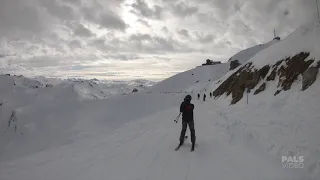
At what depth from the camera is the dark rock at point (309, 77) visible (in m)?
15.5

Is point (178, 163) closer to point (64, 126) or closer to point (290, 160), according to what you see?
point (290, 160)

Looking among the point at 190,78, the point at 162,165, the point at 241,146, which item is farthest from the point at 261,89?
the point at 190,78

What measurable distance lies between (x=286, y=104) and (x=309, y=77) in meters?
2.38

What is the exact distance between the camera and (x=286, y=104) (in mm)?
15391

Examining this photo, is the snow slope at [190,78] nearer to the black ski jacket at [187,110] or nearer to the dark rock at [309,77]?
the dark rock at [309,77]

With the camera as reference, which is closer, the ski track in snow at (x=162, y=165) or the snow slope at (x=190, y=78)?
the ski track in snow at (x=162, y=165)

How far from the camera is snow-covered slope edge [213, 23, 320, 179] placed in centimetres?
891

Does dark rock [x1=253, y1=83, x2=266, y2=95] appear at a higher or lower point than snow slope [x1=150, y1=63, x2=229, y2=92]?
lower

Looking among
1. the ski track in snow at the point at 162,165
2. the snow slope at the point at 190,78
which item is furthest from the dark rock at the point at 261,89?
the snow slope at the point at 190,78

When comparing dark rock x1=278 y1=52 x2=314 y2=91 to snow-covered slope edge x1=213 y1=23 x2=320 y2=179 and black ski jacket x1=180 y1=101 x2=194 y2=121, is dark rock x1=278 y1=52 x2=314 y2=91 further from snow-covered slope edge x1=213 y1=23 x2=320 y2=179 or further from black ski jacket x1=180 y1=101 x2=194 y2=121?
black ski jacket x1=180 y1=101 x2=194 y2=121

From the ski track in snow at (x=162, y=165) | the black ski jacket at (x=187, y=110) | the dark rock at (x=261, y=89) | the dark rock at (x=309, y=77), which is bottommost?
the ski track in snow at (x=162, y=165)

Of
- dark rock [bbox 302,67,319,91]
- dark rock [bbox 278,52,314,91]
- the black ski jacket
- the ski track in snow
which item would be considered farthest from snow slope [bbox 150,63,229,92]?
the black ski jacket

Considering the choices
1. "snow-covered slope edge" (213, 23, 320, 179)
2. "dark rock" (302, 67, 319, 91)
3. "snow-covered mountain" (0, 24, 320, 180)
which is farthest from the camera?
"dark rock" (302, 67, 319, 91)

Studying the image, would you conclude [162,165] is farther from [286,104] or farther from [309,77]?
[309,77]
